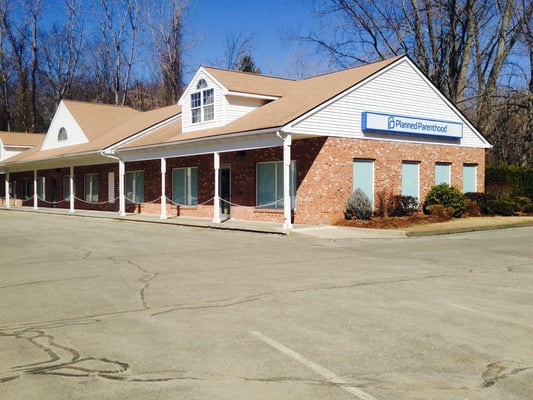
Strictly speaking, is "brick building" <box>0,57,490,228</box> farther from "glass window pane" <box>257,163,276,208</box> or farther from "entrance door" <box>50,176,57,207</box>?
"entrance door" <box>50,176,57,207</box>

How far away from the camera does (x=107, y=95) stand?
61312 millimetres

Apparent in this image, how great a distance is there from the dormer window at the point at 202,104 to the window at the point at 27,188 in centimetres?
2520

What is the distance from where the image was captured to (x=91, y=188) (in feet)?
→ 118

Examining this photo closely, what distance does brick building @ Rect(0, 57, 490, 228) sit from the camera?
797 inches

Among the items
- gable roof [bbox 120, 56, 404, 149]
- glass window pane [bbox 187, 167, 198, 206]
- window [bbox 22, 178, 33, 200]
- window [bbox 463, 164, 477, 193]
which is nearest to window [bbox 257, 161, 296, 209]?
gable roof [bbox 120, 56, 404, 149]

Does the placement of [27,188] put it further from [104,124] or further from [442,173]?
[442,173]

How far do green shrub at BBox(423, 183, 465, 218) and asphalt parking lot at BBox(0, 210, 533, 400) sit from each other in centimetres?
956

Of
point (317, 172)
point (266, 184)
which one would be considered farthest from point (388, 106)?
point (266, 184)

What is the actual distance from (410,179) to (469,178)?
4.50 m

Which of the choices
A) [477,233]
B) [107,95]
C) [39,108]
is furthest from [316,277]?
[39,108]

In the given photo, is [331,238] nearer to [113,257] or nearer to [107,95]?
[113,257]

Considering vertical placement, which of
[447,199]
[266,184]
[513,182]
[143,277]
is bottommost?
[143,277]

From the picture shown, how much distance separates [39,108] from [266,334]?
68985mm

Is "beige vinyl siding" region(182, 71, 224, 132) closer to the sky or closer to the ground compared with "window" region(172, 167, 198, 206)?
closer to the sky
